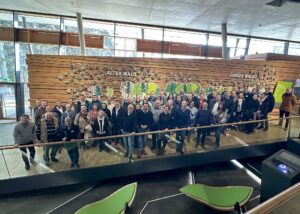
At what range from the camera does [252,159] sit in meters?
8.21

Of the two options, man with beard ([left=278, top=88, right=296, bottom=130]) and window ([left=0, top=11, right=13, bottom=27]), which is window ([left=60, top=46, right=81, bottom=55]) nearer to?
window ([left=0, top=11, right=13, bottom=27])

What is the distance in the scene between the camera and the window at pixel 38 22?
32.6 ft

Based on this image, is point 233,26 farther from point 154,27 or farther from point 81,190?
point 81,190

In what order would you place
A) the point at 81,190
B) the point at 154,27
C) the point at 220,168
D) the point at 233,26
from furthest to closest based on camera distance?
the point at 154,27 < the point at 233,26 < the point at 220,168 < the point at 81,190

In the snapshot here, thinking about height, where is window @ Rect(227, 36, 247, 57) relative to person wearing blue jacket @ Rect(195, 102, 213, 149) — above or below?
above

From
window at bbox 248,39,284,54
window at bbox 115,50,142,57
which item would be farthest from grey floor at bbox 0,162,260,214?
window at bbox 248,39,284,54

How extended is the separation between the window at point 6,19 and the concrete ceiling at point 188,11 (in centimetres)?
60

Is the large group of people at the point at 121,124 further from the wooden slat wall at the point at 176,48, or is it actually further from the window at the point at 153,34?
the window at the point at 153,34

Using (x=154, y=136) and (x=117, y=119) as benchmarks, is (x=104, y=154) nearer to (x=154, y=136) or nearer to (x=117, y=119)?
(x=117, y=119)

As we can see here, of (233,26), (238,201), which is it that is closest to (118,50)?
(233,26)

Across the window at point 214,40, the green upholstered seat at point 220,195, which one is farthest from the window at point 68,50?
the green upholstered seat at point 220,195

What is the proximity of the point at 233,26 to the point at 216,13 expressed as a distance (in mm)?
2882

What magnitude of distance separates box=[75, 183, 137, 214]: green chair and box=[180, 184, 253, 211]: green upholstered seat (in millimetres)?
1573

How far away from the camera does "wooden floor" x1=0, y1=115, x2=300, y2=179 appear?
516cm
